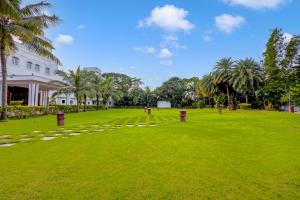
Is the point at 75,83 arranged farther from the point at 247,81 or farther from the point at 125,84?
the point at 125,84

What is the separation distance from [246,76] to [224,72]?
14.9 feet

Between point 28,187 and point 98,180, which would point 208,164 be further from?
point 28,187

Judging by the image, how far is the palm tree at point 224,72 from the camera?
140 ft

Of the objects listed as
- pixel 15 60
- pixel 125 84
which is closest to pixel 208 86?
pixel 125 84

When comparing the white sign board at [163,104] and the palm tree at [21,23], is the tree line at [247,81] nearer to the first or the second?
the white sign board at [163,104]

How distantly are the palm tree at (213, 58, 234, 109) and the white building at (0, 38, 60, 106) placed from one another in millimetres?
27745

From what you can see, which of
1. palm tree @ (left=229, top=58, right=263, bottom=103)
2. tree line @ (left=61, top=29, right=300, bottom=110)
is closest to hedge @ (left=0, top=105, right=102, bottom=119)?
tree line @ (left=61, top=29, right=300, bottom=110)

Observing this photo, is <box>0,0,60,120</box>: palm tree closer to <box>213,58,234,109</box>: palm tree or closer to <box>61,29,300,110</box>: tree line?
<box>61,29,300,110</box>: tree line

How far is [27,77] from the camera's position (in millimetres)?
25344

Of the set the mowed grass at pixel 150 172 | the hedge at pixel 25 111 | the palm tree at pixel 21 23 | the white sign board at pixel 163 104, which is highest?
the palm tree at pixel 21 23

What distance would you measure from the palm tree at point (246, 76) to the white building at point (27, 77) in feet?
92.6

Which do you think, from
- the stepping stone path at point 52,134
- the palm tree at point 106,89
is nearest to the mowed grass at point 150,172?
the stepping stone path at point 52,134

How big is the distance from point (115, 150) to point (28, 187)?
111 inches

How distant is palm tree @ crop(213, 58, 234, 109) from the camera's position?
140ft
